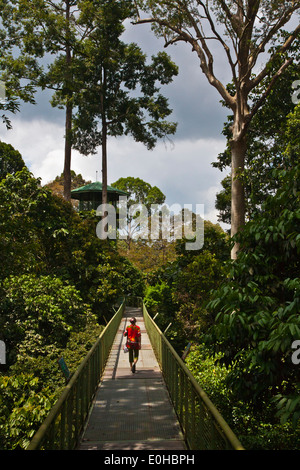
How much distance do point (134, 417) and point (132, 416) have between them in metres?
0.09

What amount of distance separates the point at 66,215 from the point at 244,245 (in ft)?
57.3

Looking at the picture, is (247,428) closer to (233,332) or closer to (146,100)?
(233,332)

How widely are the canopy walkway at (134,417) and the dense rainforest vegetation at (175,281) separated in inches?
31.1

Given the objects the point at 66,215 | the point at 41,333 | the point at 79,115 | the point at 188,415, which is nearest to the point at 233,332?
the point at 188,415

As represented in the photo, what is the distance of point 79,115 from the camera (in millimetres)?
30484

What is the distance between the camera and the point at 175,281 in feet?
69.6

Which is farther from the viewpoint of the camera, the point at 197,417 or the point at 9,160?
the point at 9,160

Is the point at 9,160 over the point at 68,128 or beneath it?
over

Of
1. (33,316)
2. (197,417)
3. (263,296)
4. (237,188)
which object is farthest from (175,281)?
(197,417)

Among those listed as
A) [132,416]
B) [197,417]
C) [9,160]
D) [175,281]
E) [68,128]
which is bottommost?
[132,416]

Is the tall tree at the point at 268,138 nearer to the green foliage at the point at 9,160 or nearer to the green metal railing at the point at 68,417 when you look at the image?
the green metal railing at the point at 68,417

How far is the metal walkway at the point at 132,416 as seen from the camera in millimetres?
6172

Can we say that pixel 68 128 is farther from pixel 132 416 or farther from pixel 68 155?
pixel 132 416
